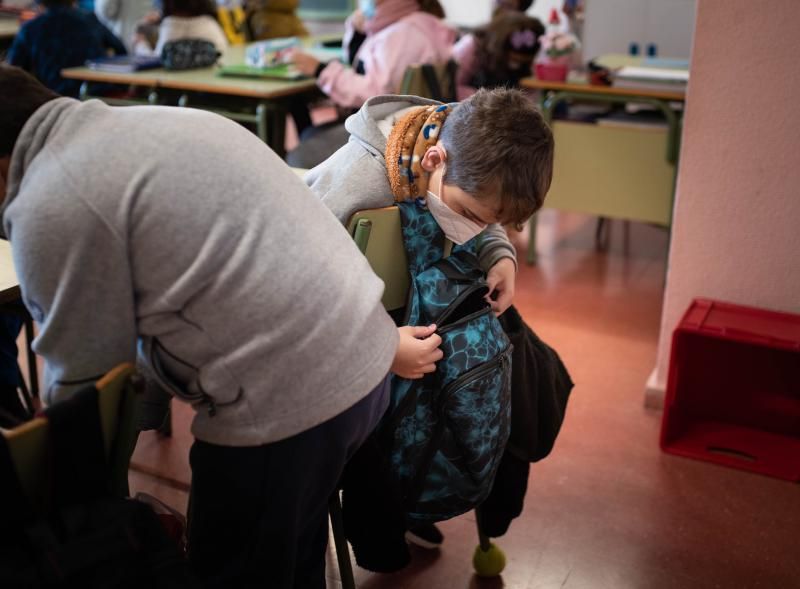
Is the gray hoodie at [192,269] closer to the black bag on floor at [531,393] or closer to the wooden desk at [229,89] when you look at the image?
the black bag on floor at [531,393]

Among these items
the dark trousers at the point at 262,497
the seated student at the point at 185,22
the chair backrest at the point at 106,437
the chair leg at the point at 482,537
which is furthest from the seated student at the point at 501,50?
the chair backrest at the point at 106,437

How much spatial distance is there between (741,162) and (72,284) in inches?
73.6

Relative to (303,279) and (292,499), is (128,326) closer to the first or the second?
(303,279)

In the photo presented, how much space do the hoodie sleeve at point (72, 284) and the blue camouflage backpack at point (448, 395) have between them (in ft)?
1.82

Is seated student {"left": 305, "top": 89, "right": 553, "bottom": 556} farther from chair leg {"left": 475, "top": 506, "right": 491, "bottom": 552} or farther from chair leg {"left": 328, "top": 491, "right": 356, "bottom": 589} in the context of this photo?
chair leg {"left": 475, "top": 506, "right": 491, "bottom": 552}

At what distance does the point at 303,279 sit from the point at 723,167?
1.63m

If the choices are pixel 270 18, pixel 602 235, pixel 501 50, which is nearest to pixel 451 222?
→ pixel 501 50

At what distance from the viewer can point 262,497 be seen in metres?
1.18

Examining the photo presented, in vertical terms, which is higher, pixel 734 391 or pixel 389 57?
pixel 389 57

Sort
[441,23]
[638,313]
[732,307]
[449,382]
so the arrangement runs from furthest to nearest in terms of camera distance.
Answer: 1. [441,23]
2. [638,313]
3. [732,307]
4. [449,382]

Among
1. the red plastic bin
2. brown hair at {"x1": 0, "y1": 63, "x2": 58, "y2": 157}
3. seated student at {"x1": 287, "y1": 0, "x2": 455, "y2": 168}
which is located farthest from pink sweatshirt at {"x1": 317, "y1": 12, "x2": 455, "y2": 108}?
brown hair at {"x1": 0, "y1": 63, "x2": 58, "y2": 157}

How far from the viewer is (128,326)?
1.04m

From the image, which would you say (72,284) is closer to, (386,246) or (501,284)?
(386,246)

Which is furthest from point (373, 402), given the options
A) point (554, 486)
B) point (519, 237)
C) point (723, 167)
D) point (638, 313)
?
point (519, 237)
